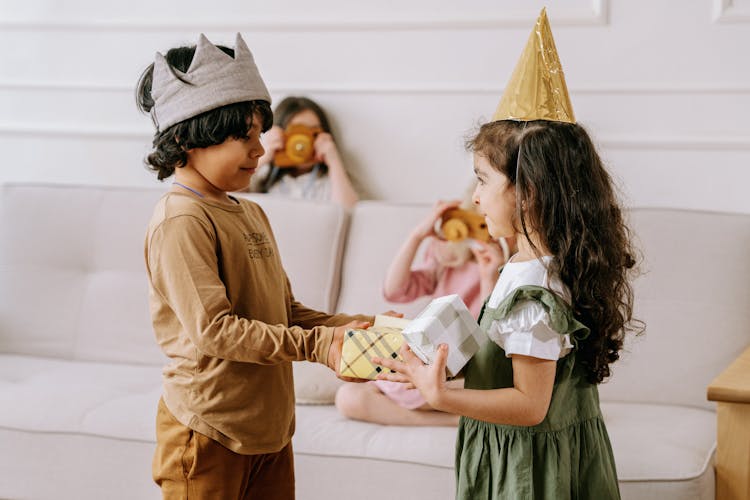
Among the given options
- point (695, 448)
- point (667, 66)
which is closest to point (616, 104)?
point (667, 66)

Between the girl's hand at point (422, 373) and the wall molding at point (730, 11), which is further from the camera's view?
the wall molding at point (730, 11)

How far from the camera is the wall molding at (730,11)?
2.34 meters

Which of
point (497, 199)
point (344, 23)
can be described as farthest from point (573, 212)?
point (344, 23)

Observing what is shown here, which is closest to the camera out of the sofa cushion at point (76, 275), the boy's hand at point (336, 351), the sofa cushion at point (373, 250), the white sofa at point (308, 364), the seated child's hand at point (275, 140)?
the boy's hand at point (336, 351)

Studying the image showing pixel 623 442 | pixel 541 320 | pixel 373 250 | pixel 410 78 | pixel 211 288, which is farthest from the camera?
pixel 410 78

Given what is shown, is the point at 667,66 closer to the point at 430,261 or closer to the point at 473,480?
the point at 430,261

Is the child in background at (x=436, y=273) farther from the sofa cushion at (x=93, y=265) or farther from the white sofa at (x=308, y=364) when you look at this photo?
the sofa cushion at (x=93, y=265)

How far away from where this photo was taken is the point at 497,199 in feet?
4.23

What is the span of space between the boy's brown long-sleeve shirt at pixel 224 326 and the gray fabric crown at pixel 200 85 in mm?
138

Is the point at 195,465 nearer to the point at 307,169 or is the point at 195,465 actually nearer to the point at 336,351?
the point at 336,351

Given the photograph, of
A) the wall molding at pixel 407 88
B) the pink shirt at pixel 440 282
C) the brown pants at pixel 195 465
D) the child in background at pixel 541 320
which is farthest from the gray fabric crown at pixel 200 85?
the wall molding at pixel 407 88

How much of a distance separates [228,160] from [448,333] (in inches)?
18.1

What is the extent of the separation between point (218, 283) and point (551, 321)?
0.50 metres

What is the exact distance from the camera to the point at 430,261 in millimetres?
2250
